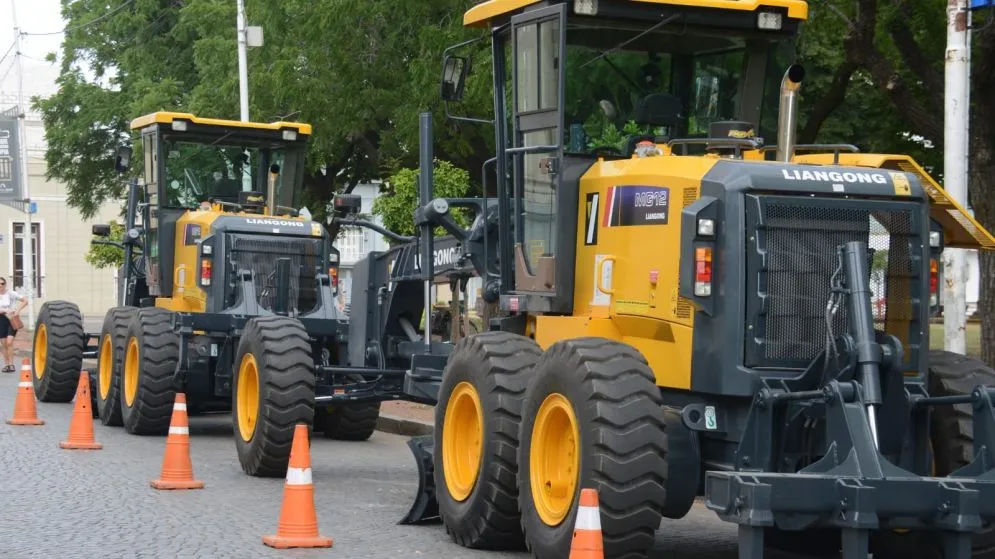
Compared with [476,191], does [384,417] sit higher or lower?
lower

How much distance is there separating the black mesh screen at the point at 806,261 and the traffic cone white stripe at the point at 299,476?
2.78 m

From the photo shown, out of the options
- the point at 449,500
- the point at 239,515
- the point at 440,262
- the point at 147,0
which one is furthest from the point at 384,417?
the point at 147,0

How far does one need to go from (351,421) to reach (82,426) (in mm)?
2752

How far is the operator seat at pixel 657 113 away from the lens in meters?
9.98

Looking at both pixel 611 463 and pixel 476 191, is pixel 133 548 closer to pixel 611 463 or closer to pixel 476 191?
pixel 611 463

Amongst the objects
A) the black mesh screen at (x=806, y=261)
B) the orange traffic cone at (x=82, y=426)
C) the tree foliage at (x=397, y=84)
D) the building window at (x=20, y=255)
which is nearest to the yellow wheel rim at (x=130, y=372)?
the orange traffic cone at (x=82, y=426)

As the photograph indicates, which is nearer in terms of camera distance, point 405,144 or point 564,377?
point 564,377

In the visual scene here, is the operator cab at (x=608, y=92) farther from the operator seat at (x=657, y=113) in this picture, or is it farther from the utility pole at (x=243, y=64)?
the utility pole at (x=243, y=64)

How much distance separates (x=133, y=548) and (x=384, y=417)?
8841 mm

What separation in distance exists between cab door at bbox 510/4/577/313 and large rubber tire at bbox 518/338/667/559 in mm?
1185

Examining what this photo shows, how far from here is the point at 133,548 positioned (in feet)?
31.4

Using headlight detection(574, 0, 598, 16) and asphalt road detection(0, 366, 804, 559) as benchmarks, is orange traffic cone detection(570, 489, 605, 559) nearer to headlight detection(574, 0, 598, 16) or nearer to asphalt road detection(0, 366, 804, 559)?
asphalt road detection(0, 366, 804, 559)

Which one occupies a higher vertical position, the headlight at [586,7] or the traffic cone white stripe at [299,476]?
the headlight at [586,7]

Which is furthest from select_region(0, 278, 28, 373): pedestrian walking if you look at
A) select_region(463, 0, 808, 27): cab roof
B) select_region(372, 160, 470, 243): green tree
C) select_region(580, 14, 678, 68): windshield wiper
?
select_region(580, 14, 678, 68): windshield wiper
